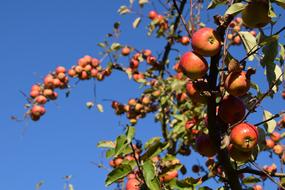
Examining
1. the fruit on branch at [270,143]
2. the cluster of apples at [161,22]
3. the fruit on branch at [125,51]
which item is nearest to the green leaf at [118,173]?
the fruit on branch at [270,143]

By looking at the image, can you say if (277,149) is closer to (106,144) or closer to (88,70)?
(88,70)

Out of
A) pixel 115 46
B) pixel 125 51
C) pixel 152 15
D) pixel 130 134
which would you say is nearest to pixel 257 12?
pixel 130 134

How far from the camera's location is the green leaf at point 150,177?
152 cm

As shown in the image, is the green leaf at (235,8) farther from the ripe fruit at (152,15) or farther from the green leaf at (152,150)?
the ripe fruit at (152,15)

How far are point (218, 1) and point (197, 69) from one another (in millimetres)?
272

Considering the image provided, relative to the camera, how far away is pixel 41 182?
2889mm

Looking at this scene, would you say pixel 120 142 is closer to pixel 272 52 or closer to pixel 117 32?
pixel 272 52

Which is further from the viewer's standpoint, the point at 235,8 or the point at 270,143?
the point at 270,143

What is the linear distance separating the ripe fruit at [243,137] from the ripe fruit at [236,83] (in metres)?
0.12

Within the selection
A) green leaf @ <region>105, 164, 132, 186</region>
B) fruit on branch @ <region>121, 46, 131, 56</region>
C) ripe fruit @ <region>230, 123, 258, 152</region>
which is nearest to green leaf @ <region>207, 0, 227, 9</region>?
ripe fruit @ <region>230, 123, 258, 152</region>

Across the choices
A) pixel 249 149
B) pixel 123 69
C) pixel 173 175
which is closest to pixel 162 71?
pixel 123 69

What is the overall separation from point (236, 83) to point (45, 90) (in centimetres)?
314

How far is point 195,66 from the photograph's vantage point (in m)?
1.40

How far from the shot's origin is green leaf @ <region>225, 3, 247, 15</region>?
133 cm
